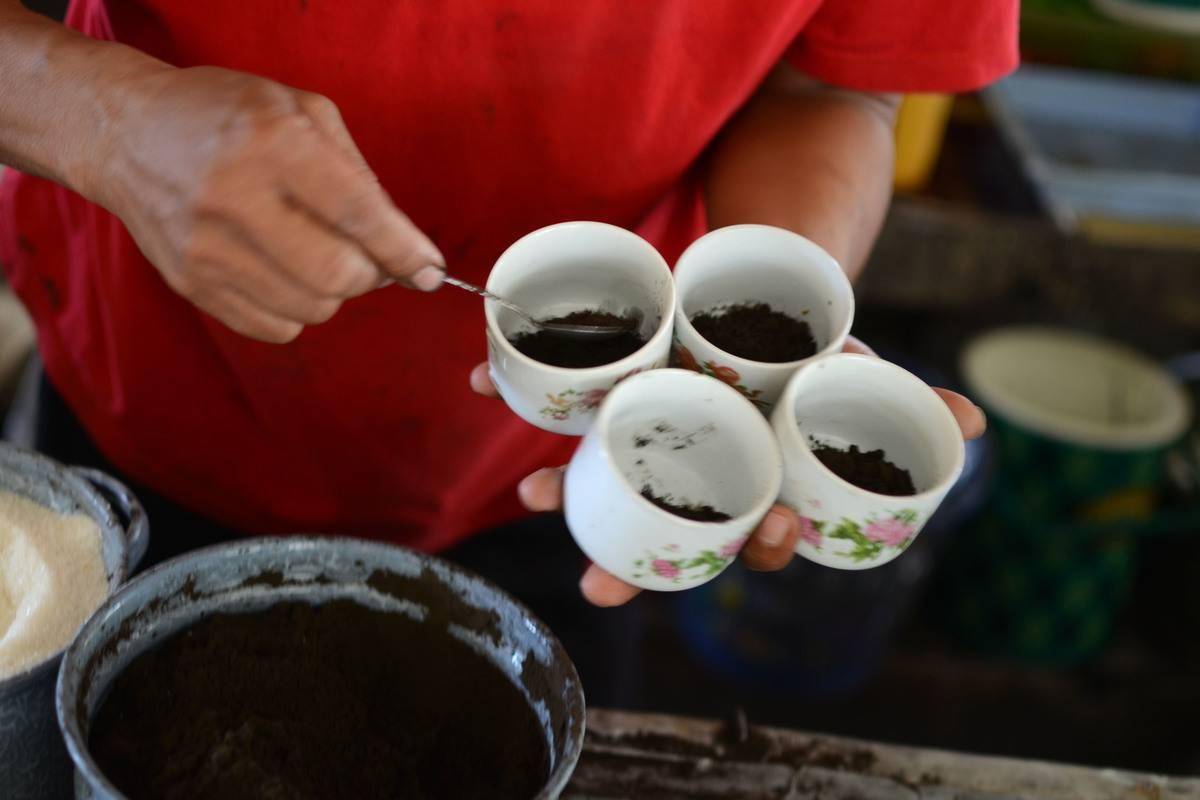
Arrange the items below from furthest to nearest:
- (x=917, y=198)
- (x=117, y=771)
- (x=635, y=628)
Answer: (x=917, y=198) → (x=635, y=628) → (x=117, y=771)

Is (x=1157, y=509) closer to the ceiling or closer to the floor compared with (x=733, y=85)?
closer to the floor

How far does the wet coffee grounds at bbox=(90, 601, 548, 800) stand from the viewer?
84cm

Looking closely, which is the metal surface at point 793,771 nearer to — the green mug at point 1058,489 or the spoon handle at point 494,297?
the spoon handle at point 494,297

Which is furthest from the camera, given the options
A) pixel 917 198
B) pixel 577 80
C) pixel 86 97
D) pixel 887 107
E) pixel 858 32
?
pixel 917 198

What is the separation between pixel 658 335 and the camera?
0.99 m

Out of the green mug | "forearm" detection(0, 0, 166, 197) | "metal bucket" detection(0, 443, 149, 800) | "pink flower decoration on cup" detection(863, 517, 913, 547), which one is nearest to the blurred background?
the green mug

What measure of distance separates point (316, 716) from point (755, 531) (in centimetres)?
41

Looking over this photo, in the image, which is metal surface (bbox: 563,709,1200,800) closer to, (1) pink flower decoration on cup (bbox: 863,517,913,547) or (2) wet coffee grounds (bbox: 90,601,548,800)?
(2) wet coffee grounds (bbox: 90,601,548,800)

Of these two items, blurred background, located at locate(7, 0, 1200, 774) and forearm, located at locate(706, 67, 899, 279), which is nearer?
forearm, located at locate(706, 67, 899, 279)

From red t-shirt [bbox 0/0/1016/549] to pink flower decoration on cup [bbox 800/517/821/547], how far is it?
50cm

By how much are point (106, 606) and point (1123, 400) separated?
2705 mm

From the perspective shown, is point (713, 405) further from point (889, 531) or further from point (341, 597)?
point (341, 597)

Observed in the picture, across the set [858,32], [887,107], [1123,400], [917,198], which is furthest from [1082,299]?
[858,32]

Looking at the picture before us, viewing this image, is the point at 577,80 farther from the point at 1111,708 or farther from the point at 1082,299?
the point at 1111,708
